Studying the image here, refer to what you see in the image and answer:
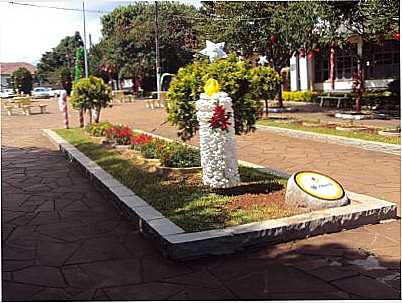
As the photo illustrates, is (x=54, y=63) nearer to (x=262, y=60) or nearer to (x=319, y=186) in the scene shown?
(x=262, y=60)

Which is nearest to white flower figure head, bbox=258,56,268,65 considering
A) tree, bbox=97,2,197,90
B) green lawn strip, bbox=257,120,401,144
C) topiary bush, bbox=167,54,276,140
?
green lawn strip, bbox=257,120,401,144

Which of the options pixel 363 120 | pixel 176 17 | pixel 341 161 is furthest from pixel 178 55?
pixel 341 161

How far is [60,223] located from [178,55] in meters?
28.8

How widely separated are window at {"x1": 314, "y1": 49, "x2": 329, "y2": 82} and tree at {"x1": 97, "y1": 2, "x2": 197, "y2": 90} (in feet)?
25.5

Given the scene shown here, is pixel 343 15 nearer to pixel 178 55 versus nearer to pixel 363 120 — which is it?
pixel 363 120

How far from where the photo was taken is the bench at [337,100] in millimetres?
21766

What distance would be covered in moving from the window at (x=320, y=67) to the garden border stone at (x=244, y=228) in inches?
961

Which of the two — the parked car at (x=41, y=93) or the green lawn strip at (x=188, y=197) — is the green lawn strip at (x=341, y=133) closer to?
the green lawn strip at (x=188, y=197)

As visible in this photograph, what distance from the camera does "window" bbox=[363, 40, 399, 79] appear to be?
23.7m

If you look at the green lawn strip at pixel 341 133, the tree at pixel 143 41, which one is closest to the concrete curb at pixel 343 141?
the green lawn strip at pixel 341 133

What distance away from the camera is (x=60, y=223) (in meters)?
5.96

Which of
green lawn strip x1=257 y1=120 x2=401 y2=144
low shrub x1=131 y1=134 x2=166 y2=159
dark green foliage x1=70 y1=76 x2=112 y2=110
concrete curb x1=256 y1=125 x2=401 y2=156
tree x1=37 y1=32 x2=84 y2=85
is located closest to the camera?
low shrub x1=131 y1=134 x2=166 y2=159

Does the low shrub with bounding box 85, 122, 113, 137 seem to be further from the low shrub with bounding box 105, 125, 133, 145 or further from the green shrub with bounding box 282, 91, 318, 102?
the green shrub with bounding box 282, 91, 318, 102

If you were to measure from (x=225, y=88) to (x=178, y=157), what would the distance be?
1.86 m
